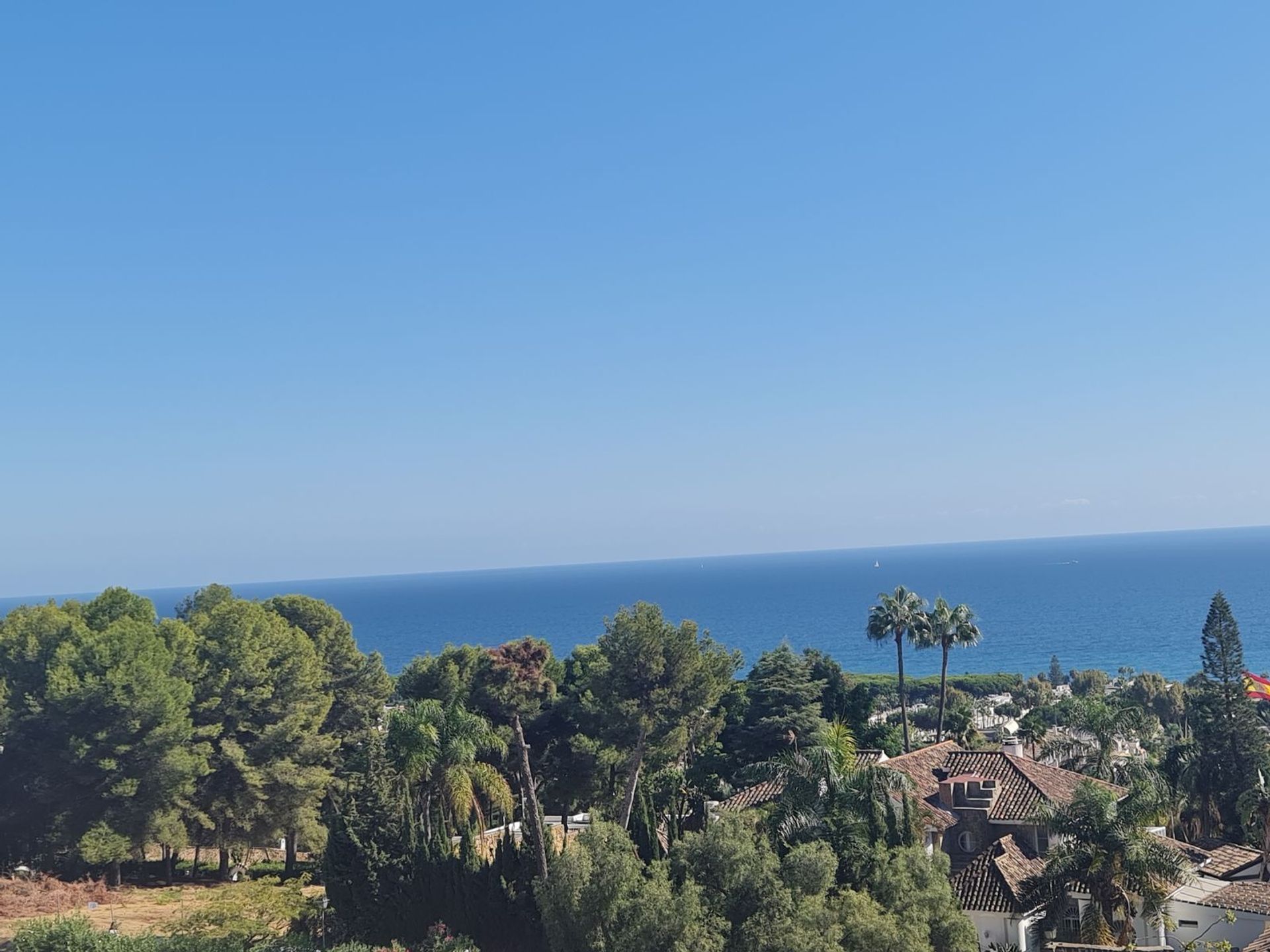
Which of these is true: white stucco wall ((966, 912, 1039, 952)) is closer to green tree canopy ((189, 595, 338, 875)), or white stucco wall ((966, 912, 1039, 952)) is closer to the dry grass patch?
the dry grass patch

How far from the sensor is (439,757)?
33125 mm

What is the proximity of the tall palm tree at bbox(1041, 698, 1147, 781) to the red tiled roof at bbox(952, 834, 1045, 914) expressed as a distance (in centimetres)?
1145

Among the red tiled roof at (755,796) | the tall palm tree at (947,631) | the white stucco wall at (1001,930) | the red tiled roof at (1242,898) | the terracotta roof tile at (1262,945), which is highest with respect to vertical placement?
the tall palm tree at (947,631)

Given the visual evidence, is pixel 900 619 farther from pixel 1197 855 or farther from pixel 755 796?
pixel 1197 855

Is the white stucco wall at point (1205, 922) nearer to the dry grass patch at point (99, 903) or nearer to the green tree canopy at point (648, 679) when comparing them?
the green tree canopy at point (648, 679)

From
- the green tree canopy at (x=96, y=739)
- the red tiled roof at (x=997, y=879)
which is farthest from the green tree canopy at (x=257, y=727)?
the red tiled roof at (x=997, y=879)

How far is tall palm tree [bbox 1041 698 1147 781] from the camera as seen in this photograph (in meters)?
44.2

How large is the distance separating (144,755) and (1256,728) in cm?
4513

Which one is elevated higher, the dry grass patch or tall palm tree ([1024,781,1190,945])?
tall palm tree ([1024,781,1190,945])

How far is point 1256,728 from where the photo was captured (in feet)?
152

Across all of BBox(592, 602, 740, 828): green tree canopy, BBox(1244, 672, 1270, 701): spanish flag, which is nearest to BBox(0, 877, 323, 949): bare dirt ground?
BBox(592, 602, 740, 828): green tree canopy

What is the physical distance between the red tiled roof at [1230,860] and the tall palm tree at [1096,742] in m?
6.66

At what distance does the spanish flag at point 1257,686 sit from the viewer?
152 feet

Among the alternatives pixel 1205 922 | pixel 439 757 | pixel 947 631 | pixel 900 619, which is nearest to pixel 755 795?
pixel 439 757
